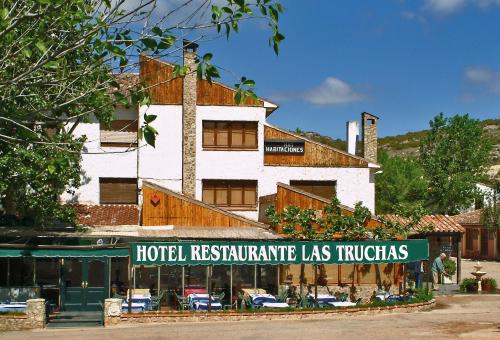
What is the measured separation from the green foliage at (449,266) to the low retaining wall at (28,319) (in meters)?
22.5

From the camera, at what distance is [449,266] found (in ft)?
130

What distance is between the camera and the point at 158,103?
3675 cm

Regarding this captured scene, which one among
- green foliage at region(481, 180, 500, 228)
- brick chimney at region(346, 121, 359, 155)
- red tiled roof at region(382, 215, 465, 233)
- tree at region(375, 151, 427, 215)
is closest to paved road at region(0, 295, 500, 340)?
red tiled roof at region(382, 215, 465, 233)

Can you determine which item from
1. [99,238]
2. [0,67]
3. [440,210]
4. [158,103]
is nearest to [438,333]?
[99,238]

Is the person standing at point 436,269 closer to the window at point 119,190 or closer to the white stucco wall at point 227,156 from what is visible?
the white stucco wall at point 227,156

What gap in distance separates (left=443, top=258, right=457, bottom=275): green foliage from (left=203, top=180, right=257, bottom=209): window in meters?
10.6

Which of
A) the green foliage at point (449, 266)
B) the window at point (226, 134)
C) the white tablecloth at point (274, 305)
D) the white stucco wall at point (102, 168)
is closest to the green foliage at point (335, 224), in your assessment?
the white tablecloth at point (274, 305)

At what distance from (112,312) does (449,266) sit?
833 inches

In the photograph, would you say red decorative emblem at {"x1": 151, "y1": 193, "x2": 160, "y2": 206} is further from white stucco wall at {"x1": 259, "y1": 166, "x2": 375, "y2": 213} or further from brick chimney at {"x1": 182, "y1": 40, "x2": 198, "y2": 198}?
white stucco wall at {"x1": 259, "y1": 166, "x2": 375, "y2": 213}

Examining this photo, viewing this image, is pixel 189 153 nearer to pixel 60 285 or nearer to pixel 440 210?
pixel 60 285

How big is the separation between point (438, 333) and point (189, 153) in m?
17.4

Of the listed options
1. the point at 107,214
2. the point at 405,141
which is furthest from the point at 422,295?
the point at 405,141

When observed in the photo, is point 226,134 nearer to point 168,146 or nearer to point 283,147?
point 168,146

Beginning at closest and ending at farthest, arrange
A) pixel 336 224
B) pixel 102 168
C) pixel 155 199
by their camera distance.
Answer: pixel 336 224 < pixel 155 199 < pixel 102 168
